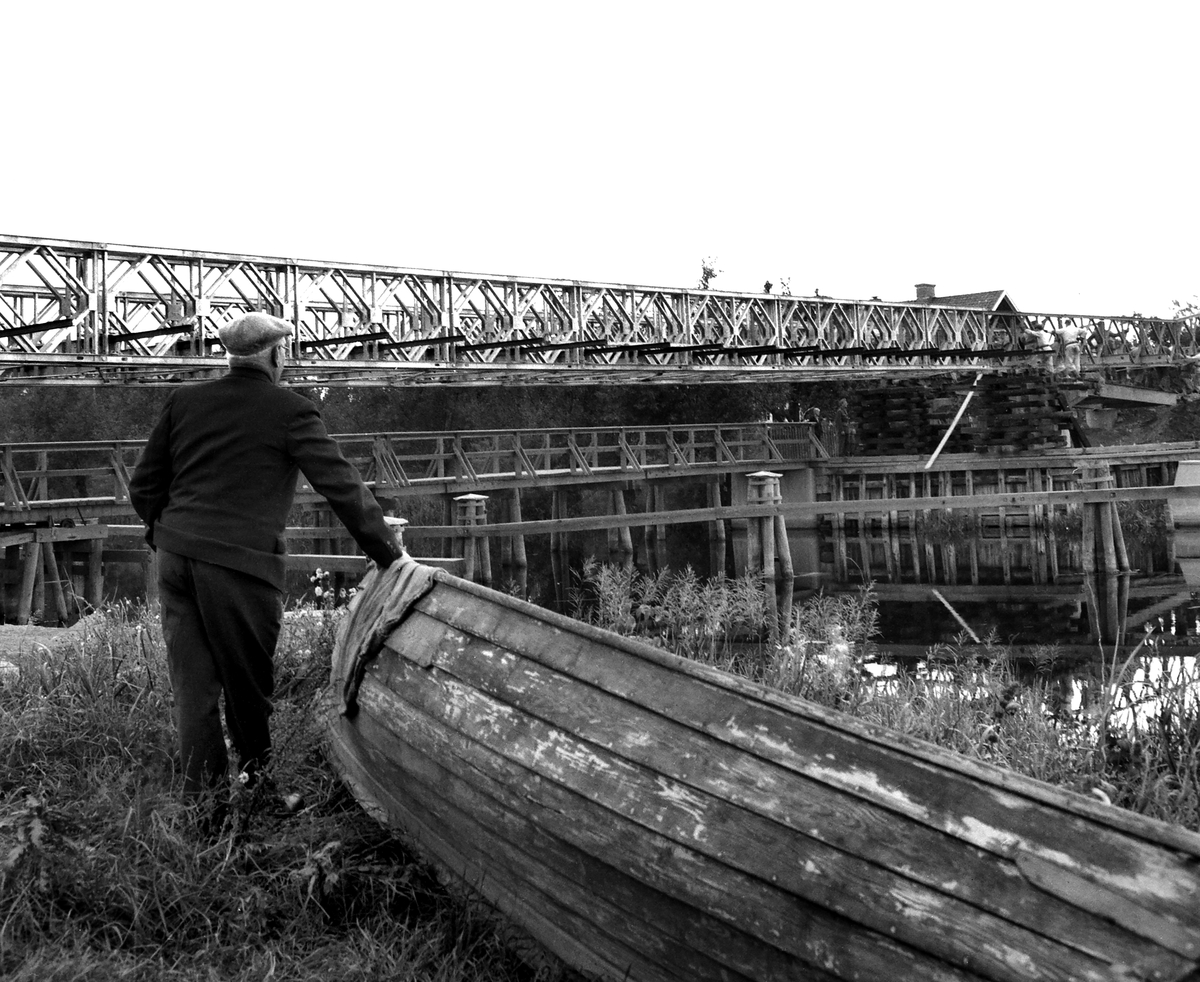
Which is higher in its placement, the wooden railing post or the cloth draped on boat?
the cloth draped on boat

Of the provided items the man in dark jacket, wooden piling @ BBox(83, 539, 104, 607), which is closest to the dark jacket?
the man in dark jacket

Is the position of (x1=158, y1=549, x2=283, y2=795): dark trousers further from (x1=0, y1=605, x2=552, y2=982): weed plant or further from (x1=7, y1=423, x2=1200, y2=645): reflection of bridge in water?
(x1=7, y1=423, x2=1200, y2=645): reflection of bridge in water

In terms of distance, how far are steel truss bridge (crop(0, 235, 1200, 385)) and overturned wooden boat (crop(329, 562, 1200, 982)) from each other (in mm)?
14807

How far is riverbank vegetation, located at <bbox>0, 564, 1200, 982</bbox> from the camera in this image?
3652mm

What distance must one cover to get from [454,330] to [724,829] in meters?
21.3

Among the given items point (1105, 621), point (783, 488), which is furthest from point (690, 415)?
point (1105, 621)

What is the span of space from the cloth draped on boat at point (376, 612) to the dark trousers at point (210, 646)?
1.03 ft

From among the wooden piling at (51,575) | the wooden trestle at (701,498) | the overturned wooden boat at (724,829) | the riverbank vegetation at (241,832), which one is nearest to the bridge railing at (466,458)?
the wooden trestle at (701,498)

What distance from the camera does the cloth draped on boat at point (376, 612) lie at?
14.1 feet

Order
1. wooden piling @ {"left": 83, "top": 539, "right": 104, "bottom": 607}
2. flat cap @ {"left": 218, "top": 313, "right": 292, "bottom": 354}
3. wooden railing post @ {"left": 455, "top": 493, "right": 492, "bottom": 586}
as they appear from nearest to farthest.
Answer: flat cap @ {"left": 218, "top": 313, "right": 292, "bottom": 354}
wooden railing post @ {"left": 455, "top": 493, "right": 492, "bottom": 586}
wooden piling @ {"left": 83, "top": 539, "right": 104, "bottom": 607}

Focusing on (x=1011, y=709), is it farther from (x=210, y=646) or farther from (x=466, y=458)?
(x=466, y=458)

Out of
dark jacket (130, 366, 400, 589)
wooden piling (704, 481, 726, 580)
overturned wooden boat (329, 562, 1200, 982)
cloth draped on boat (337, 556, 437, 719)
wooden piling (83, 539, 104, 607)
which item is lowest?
wooden piling (704, 481, 726, 580)

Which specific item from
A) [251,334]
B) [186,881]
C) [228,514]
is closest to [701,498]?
[251,334]

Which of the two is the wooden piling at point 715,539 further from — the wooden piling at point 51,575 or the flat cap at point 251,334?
the flat cap at point 251,334
